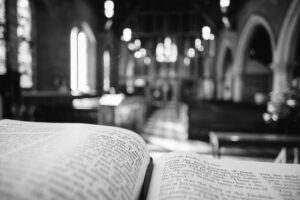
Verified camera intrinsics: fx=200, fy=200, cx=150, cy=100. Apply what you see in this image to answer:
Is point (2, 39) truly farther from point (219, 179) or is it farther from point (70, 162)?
point (219, 179)

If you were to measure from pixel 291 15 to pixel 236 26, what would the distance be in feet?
14.9

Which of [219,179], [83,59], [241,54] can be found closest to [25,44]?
[83,59]

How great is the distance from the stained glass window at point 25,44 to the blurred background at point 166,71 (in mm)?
35

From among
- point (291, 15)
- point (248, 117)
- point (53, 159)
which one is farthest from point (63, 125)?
point (291, 15)

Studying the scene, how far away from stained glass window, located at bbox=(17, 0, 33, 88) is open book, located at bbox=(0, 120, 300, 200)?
6892 mm

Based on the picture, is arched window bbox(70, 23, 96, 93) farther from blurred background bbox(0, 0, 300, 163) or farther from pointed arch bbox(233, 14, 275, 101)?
pointed arch bbox(233, 14, 275, 101)

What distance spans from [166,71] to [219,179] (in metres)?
16.4

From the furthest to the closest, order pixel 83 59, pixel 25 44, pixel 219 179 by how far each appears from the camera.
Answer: pixel 83 59 → pixel 25 44 → pixel 219 179

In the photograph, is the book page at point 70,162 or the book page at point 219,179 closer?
the book page at point 70,162

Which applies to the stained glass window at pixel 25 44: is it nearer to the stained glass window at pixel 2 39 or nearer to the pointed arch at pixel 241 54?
the stained glass window at pixel 2 39

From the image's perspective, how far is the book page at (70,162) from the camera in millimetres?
418

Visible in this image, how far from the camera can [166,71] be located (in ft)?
55.0

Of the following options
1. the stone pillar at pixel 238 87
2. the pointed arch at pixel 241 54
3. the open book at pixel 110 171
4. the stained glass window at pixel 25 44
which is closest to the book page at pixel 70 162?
the open book at pixel 110 171

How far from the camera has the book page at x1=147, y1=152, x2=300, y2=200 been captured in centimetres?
57
